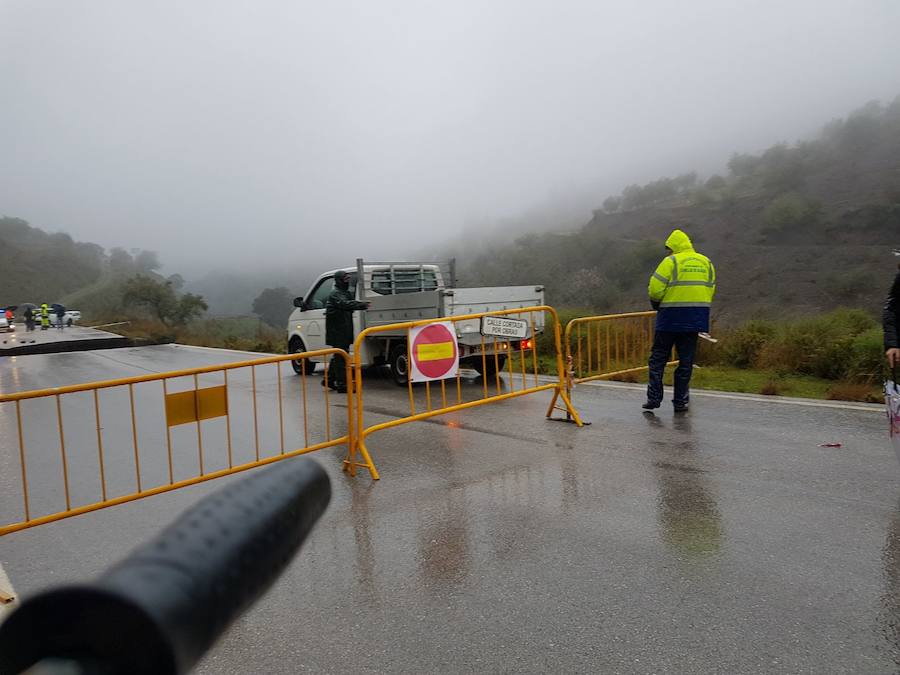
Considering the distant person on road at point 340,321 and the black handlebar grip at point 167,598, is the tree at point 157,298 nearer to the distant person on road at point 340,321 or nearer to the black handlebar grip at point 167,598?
the distant person on road at point 340,321

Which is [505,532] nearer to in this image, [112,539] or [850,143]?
[112,539]

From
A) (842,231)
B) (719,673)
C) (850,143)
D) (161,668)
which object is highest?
(850,143)

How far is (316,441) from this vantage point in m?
7.64

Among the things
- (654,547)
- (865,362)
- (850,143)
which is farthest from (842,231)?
(654,547)

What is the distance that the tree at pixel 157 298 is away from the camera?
45906 millimetres

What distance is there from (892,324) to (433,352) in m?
4.06

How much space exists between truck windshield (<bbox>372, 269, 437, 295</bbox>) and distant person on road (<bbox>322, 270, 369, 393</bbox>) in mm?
1386

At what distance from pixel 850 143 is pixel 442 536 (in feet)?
240

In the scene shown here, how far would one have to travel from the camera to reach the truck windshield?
497 inches

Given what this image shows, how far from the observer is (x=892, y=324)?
521 cm

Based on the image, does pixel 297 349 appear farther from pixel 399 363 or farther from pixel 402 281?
pixel 399 363

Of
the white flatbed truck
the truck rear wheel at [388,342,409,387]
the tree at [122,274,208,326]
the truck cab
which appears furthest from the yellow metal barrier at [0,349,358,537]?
the tree at [122,274,208,326]

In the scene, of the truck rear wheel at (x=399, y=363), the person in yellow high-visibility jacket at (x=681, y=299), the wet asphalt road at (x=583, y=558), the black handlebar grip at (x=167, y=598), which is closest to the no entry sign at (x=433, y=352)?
the wet asphalt road at (x=583, y=558)

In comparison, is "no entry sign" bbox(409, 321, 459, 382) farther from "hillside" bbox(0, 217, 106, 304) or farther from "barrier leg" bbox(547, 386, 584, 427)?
"hillside" bbox(0, 217, 106, 304)
